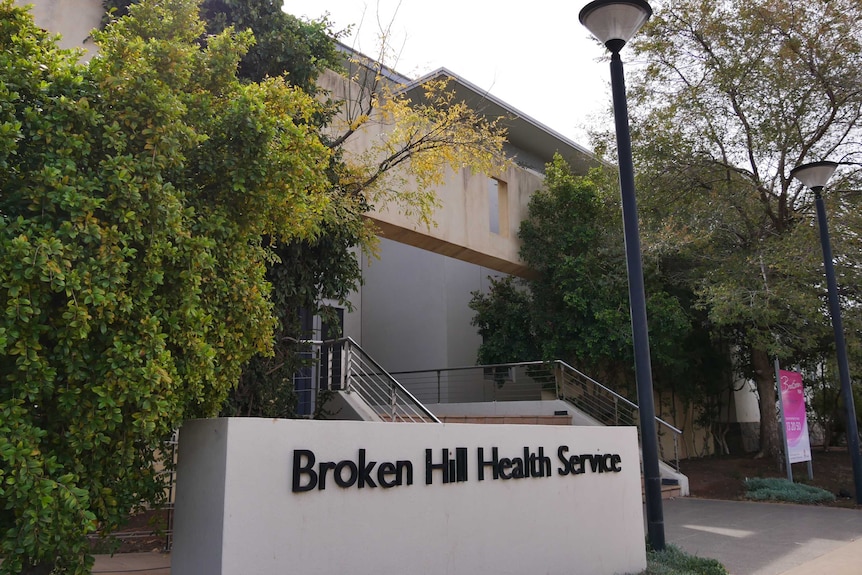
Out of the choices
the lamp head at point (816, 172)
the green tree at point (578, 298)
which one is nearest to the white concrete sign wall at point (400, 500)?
the lamp head at point (816, 172)

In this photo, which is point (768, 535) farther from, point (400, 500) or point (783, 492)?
point (400, 500)

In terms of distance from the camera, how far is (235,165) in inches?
187

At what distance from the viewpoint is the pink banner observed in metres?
13.9

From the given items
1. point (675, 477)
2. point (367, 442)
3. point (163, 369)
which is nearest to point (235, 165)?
point (163, 369)

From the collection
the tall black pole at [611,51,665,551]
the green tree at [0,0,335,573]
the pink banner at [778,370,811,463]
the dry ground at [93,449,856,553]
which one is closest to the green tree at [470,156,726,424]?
the pink banner at [778,370,811,463]

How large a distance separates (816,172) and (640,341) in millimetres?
7377

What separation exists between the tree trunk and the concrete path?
15.6 feet

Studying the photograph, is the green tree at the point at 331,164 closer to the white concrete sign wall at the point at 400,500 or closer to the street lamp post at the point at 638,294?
the street lamp post at the point at 638,294

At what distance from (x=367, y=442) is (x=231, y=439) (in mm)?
1144

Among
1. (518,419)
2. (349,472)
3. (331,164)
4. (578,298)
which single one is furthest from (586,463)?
(578,298)

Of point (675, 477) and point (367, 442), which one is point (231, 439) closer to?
point (367, 442)

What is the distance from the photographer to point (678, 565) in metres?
7.04

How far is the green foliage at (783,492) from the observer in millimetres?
13039

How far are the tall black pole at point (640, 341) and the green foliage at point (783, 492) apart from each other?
7700 millimetres
